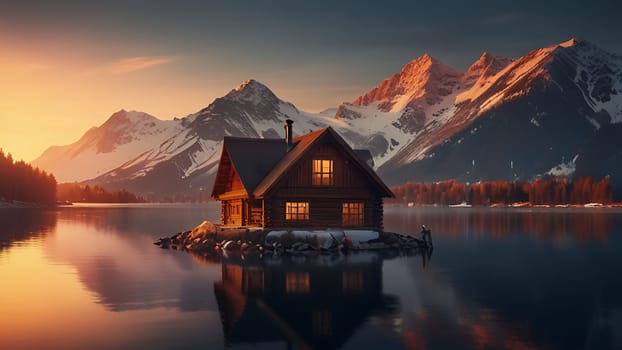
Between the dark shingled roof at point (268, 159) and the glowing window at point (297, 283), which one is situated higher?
the dark shingled roof at point (268, 159)

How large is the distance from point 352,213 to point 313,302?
3206 centimetres

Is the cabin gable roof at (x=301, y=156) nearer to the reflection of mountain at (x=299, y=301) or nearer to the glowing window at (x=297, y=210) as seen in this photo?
the glowing window at (x=297, y=210)

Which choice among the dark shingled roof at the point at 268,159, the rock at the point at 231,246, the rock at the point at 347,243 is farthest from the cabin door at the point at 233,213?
the rock at the point at 347,243

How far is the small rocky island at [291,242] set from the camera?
53.9 meters

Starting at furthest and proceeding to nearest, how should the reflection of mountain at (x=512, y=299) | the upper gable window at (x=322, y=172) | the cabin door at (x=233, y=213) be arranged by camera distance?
the cabin door at (x=233, y=213), the upper gable window at (x=322, y=172), the reflection of mountain at (x=512, y=299)

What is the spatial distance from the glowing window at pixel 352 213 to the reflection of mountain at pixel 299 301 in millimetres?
14918

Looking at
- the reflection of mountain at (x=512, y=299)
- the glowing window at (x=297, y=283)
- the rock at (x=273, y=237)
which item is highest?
the rock at (x=273, y=237)

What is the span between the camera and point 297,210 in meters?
59.2

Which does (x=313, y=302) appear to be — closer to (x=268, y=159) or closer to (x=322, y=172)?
(x=322, y=172)

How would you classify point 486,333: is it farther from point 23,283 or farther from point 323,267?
point 23,283

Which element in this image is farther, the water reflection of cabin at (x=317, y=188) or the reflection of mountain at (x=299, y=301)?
the water reflection of cabin at (x=317, y=188)

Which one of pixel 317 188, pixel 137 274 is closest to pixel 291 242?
pixel 317 188

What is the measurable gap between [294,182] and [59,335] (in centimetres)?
3726

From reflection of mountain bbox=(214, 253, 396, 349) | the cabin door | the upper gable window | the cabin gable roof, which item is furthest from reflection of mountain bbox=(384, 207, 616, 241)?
reflection of mountain bbox=(214, 253, 396, 349)
